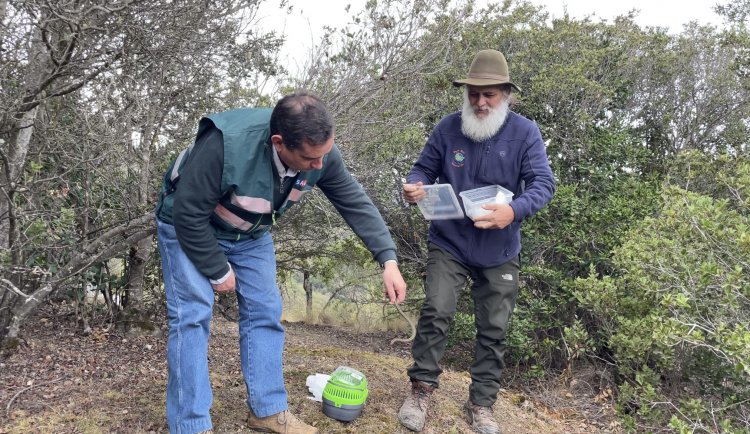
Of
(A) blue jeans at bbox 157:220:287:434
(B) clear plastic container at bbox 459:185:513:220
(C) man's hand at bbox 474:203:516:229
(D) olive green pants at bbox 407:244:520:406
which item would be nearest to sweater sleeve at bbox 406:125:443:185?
(B) clear plastic container at bbox 459:185:513:220

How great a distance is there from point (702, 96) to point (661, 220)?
3328 millimetres

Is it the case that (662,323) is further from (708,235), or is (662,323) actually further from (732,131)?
(732,131)

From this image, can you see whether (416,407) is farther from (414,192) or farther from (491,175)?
(491,175)

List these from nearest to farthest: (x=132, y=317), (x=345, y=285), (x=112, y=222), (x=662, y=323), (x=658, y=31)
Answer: (x=662, y=323), (x=112, y=222), (x=132, y=317), (x=658, y=31), (x=345, y=285)

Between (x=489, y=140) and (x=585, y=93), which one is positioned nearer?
(x=489, y=140)

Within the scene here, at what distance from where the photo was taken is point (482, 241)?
12.0 feet

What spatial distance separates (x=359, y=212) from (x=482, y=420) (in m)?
1.55

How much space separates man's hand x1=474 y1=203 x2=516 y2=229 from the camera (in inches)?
132

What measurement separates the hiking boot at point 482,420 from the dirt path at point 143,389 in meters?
0.07

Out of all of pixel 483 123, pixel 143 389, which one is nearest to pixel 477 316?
pixel 483 123

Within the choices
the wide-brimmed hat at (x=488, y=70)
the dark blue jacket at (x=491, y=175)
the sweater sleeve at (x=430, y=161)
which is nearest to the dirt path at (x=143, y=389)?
the dark blue jacket at (x=491, y=175)

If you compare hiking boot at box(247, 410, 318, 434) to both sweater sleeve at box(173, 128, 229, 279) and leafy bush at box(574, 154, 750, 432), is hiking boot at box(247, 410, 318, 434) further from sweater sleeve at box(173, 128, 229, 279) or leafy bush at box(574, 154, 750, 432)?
leafy bush at box(574, 154, 750, 432)

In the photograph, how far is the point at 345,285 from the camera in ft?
28.1

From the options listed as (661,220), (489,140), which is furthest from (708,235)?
(489,140)
